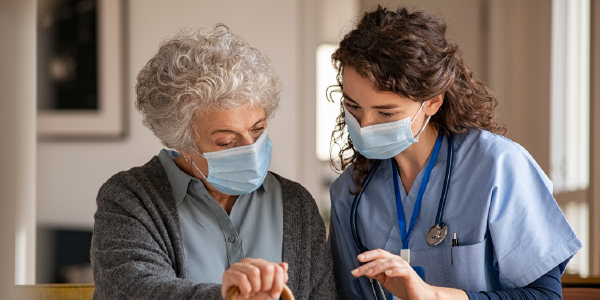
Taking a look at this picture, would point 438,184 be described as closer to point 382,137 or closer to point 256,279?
point 382,137

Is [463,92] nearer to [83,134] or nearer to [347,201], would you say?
[347,201]

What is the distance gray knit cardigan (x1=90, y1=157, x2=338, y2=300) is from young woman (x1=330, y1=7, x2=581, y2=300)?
0.53ft

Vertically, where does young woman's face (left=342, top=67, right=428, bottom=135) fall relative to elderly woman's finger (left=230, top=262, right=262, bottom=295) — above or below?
above

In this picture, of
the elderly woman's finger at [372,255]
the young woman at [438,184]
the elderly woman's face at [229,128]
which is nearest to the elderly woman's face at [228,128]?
the elderly woman's face at [229,128]

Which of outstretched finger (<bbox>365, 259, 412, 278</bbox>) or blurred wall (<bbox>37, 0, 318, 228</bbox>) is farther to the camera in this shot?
blurred wall (<bbox>37, 0, 318, 228</bbox>)

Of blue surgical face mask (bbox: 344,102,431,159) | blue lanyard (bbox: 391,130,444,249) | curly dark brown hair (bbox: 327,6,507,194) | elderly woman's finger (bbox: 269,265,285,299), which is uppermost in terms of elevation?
curly dark brown hair (bbox: 327,6,507,194)

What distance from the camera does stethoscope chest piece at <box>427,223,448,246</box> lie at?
4.89 feet

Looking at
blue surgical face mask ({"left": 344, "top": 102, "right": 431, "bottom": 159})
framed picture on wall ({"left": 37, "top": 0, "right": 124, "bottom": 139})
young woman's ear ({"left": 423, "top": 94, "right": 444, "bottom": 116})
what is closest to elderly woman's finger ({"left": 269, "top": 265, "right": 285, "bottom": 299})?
blue surgical face mask ({"left": 344, "top": 102, "right": 431, "bottom": 159})

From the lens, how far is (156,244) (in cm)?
132

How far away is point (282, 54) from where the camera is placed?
3.28 metres

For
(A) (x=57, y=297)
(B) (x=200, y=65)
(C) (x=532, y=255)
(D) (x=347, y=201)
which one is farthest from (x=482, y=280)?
(A) (x=57, y=297)

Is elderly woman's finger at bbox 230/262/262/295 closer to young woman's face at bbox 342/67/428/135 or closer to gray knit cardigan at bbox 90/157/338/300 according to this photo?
gray knit cardigan at bbox 90/157/338/300

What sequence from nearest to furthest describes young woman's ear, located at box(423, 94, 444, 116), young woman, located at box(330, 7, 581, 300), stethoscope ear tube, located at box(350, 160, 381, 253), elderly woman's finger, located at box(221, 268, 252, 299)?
elderly woman's finger, located at box(221, 268, 252, 299)
young woman, located at box(330, 7, 581, 300)
young woman's ear, located at box(423, 94, 444, 116)
stethoscope ear tube, located at box(350, 160, 381, 253)

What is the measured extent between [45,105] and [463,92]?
103 inches
